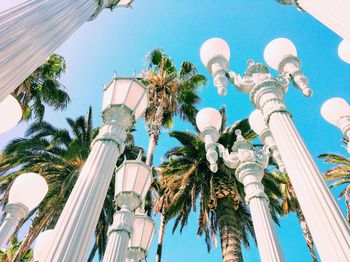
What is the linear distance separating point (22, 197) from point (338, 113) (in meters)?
5.90

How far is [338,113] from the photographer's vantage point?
644 centimetres

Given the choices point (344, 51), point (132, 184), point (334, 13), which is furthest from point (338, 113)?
point (132, 184)

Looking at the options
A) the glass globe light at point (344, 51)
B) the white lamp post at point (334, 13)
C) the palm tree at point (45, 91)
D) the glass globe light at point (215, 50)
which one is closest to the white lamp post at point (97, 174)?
the glass globe light at point (215, 50)

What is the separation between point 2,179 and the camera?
15094 millimetres

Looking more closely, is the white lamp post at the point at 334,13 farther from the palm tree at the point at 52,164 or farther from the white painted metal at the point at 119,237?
the palm tree at the point at 52,164

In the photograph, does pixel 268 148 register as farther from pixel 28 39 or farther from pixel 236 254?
pixel 236 254

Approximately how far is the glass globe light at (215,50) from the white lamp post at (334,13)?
1.35 metres

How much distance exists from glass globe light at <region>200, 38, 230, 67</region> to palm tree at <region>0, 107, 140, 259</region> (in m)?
9.21

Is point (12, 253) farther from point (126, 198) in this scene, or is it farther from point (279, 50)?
point (279, 50)

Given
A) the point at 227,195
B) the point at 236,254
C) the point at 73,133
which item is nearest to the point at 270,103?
the point at 236,254

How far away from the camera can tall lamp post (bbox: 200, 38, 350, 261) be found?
292 cm

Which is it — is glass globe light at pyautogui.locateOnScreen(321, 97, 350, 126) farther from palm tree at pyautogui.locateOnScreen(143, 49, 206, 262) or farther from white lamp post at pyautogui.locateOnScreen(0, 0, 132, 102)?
palm tree at pyautogui.locateOnScreen(143, 49, 206, 262)

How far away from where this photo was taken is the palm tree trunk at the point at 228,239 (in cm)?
1060

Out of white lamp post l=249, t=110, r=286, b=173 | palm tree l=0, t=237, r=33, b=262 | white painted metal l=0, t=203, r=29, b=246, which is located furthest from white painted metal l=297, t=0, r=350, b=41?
palm tree l=0, t=237, r=33, b=262
